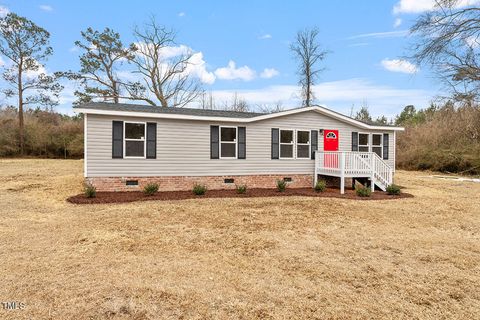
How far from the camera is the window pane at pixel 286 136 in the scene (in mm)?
12250

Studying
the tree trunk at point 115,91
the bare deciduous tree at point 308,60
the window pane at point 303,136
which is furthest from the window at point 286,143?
the tree trunk at point 115,91

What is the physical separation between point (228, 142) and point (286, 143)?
2.57 meters

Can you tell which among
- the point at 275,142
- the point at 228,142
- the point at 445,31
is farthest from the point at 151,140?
the point at 445,31

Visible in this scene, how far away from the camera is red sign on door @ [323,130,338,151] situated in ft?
41.9

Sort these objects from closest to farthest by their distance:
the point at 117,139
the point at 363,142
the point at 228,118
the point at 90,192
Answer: the point at 90,192, the point at 117,139, the point at 228,118, the point at 363,142

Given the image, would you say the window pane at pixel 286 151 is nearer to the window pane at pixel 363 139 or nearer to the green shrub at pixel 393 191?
the window pane at pixel 363 139

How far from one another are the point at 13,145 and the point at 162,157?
77.9 feet

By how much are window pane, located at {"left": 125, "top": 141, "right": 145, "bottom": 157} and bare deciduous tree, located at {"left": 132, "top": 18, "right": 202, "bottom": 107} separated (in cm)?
1601

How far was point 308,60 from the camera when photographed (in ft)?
85.3

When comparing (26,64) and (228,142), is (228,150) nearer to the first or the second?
(228,142)

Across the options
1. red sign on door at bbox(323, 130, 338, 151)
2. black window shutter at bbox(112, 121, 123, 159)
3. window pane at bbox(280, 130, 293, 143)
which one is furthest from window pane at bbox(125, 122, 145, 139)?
red sign on door at bbox(323, 130, 338, 151)

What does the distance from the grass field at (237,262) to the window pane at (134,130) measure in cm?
308

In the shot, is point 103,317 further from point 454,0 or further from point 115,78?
point 115,78

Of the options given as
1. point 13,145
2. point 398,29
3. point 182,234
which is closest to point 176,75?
point 13,145
